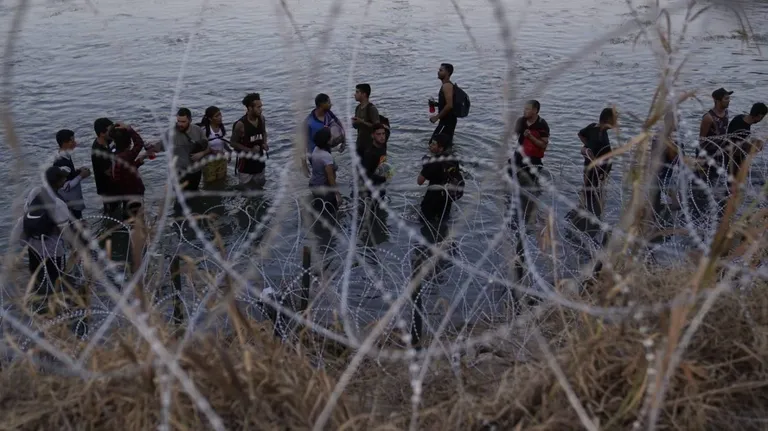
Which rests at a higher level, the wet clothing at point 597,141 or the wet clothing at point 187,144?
the wet clothing at point 187,144

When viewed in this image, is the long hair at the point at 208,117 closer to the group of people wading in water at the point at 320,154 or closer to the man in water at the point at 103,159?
the group of people wading in water at the point at 320,154

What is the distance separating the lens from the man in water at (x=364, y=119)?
964 centimetres

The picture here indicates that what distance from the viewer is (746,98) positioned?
48.2 ft

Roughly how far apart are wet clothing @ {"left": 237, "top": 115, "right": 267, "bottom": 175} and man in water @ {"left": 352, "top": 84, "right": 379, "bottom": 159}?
1.30 meters

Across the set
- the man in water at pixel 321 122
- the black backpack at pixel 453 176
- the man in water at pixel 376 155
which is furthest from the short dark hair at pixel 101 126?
the black backpack at pixel 453 176

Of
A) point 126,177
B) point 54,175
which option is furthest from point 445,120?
point 54,175

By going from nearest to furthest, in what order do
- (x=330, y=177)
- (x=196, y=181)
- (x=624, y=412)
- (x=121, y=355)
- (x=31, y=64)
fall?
(x=624, y=412)
(x=121, y=355)
(x=330, y=177)
(x=196, y=181)
(x=31, y=64)

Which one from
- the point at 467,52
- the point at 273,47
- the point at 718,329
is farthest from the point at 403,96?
the point at 718,329

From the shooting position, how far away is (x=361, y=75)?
55.1 ft

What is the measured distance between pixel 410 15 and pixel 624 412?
21963 mm

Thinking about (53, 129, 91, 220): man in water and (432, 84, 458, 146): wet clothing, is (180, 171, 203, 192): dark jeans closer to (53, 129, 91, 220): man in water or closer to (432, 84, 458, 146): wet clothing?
(53, 129, 91, 220): man in water

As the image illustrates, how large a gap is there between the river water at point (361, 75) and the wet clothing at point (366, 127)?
445 millimetres

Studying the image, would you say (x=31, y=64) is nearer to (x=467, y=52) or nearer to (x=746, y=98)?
(x=467, y=52)

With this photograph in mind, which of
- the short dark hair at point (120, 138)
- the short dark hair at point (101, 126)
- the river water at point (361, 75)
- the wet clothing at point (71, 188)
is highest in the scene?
the short dark hair at point (101, 126)
